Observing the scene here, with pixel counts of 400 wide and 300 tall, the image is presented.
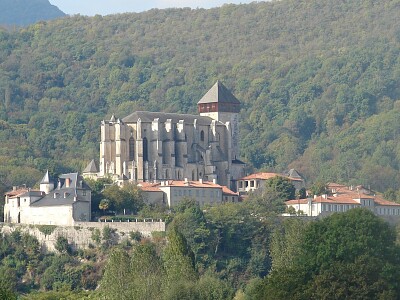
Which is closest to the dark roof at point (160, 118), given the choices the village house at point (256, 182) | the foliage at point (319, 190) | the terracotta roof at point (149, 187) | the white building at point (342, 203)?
the village house at point (256, 182)

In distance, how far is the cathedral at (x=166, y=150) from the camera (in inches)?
4906

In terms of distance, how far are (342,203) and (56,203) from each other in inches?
786

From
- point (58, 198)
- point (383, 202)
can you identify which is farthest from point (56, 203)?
point (383, 202)

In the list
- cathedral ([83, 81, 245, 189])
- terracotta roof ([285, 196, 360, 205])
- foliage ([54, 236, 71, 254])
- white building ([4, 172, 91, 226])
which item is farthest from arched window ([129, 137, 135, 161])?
foliage ([54, 236, 71, 254])

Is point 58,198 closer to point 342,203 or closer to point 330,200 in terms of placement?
point 330,200

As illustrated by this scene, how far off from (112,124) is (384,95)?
7774cm

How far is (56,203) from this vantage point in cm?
11188

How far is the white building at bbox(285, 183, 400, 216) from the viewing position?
387ft

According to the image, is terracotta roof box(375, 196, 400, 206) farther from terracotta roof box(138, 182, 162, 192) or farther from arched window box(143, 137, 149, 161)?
arched window box(143, 137, 149, 161)

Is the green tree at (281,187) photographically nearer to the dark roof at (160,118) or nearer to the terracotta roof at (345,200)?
the terracotta roof at (345,200)

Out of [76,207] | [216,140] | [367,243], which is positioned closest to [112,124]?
[216,140]

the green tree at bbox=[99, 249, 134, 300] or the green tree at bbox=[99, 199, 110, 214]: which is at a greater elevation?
the green tree at bbox=[99, 199, 110, 214]

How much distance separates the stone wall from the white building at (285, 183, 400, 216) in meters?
12.2

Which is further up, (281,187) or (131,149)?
(131,149)
